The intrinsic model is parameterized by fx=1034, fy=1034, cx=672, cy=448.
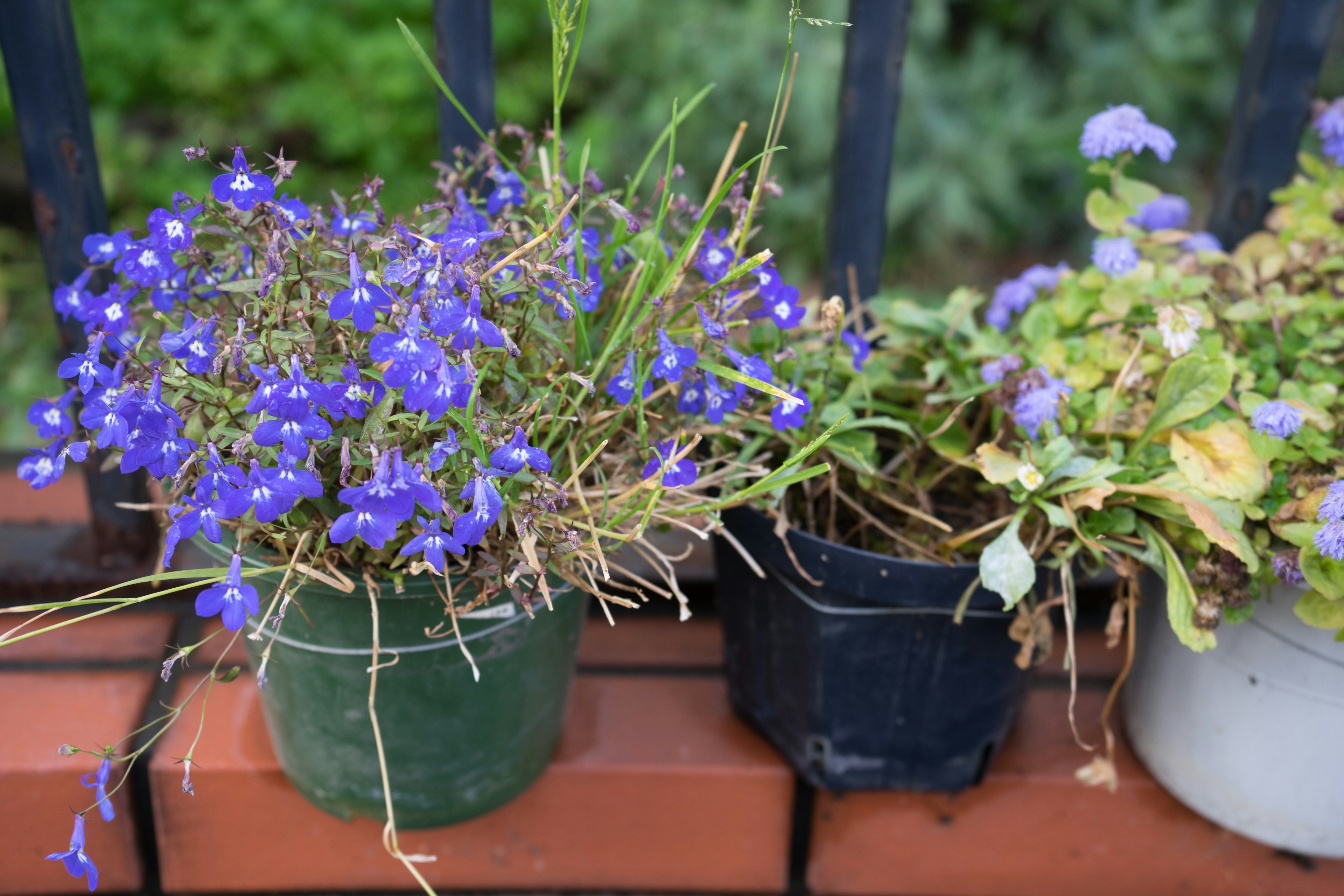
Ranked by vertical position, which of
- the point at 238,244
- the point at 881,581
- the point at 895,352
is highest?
the point at 238,244

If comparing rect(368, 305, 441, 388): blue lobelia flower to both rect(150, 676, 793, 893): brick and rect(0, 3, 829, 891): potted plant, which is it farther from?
rect(150, 676, 793, 893): brick

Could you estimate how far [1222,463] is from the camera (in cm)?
96

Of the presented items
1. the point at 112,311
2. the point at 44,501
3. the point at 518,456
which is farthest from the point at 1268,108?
the point at 44,501

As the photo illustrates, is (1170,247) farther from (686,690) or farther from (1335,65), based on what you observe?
(1335,65)

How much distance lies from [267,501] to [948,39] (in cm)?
264

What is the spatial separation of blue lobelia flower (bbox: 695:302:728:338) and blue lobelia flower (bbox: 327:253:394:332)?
0.83ft

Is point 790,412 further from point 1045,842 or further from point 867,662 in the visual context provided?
point 1045,842

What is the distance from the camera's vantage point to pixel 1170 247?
1.27 metres

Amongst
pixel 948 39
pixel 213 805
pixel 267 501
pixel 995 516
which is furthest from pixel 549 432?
pixel 948 39

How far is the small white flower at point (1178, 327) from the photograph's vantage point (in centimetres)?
100

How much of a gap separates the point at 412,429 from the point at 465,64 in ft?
1.82

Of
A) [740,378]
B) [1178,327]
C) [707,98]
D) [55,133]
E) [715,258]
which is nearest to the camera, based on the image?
[740,378]

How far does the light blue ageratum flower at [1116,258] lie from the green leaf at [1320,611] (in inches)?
14.2

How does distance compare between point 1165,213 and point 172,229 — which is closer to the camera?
point 172,229
